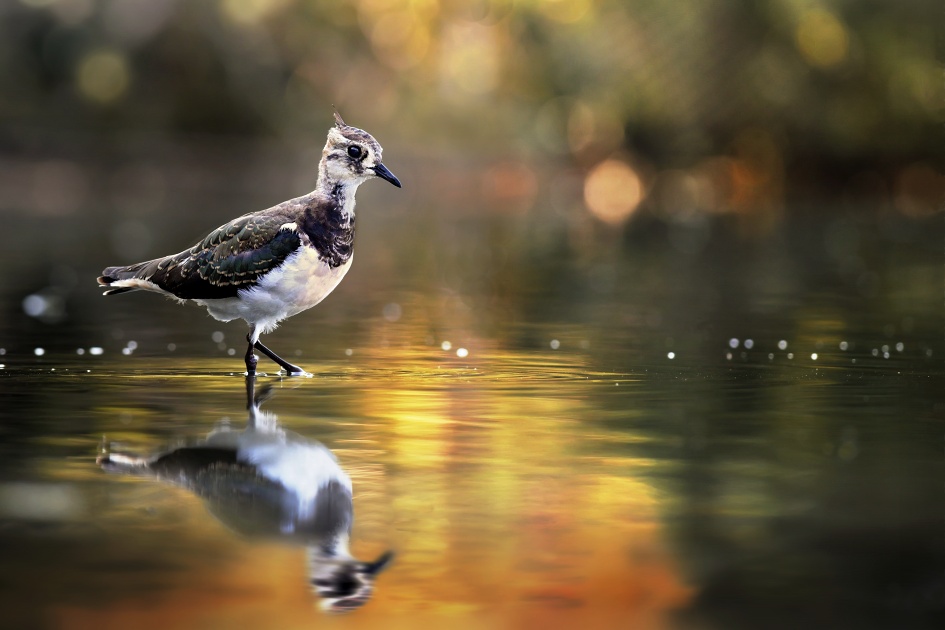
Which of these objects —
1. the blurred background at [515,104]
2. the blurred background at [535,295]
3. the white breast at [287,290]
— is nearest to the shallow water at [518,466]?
the blurred background at [535,295]

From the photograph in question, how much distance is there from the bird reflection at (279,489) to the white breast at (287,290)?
207cm

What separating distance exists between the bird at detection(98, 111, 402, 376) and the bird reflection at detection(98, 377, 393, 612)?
2.15m

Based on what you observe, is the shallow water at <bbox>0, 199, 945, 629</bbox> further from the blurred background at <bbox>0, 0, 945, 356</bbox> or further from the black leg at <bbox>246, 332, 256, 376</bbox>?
the blurred background at <bbox>0, 0, 945, 356</bbox>

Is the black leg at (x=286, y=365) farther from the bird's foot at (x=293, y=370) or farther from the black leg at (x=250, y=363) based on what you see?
the black leg at (x=250, y=363)

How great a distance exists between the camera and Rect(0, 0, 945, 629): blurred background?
20.4 ft

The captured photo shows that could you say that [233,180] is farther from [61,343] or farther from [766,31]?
[61,343]

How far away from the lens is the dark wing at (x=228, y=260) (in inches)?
441

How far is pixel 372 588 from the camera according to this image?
571 centimetres

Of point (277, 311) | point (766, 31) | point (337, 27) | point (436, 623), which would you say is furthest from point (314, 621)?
point (337, 27)

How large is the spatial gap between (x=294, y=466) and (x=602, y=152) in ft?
124

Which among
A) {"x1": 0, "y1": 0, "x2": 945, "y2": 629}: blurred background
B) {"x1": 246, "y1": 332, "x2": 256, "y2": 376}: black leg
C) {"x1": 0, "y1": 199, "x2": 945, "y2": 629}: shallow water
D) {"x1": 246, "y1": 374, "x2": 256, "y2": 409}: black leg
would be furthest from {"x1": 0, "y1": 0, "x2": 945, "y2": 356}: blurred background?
{"x1": 246, "y1": 374, "x2": 256, "y2": 409}: black leg

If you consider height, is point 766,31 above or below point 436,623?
above

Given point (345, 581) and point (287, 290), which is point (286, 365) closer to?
point (287, 290)

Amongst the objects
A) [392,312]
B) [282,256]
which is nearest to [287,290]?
[282,256]
